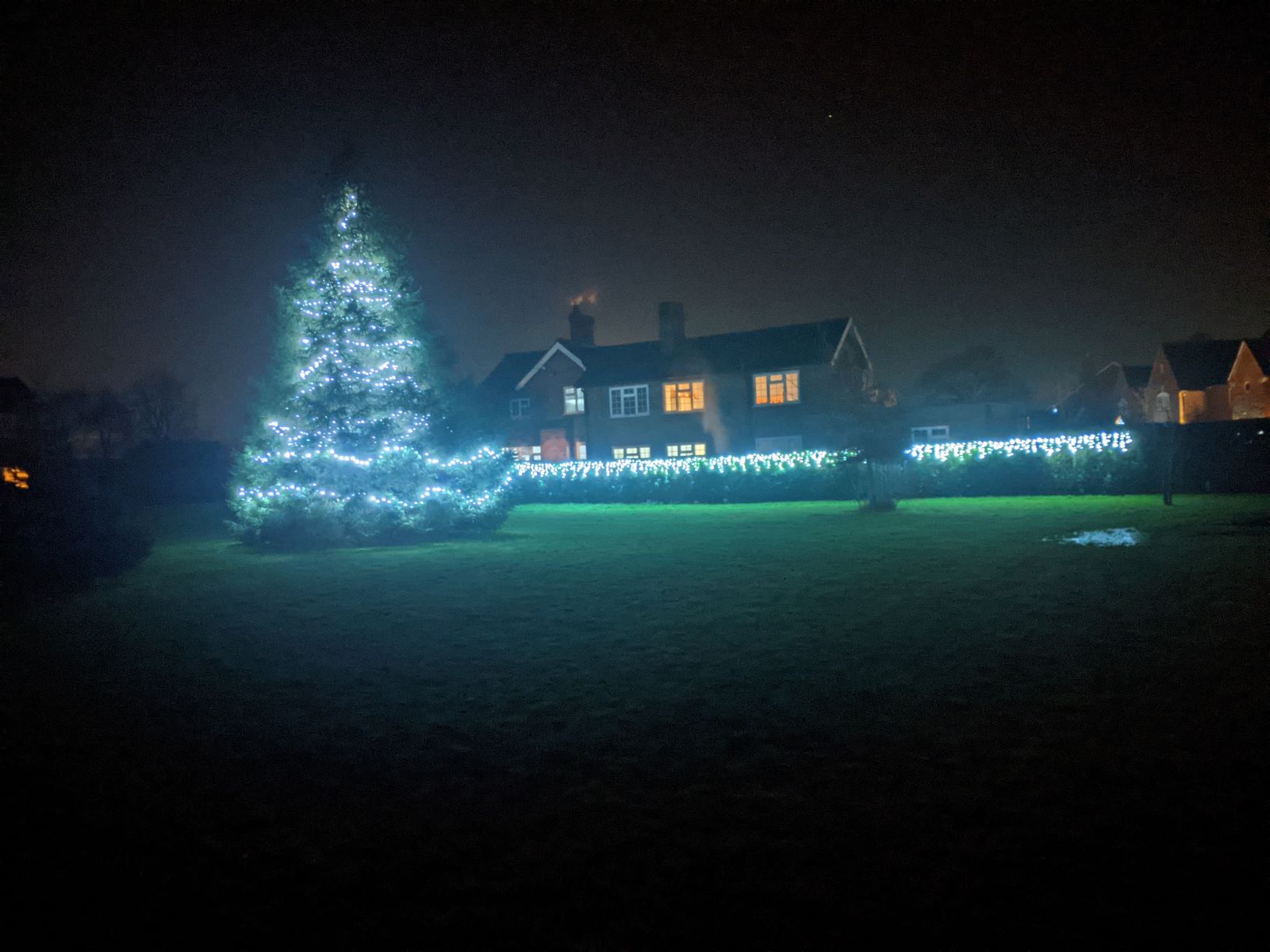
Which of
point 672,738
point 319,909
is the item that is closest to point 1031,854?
point 672,738

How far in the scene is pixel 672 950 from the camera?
2.91 metres

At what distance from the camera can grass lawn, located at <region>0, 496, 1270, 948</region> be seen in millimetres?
3201

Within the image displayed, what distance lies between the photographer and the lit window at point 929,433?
43719mm

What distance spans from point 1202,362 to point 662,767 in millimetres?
73275

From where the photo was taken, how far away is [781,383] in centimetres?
4244

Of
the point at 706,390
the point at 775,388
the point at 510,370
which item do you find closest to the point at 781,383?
the point at 775,388

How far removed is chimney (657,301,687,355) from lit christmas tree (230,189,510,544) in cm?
2621

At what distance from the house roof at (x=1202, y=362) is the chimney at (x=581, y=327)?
45508 millimetres

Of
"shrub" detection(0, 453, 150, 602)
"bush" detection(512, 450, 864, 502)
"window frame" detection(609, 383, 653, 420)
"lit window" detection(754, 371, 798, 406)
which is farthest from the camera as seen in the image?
"window frame" detection(609, 383, 653, 420)

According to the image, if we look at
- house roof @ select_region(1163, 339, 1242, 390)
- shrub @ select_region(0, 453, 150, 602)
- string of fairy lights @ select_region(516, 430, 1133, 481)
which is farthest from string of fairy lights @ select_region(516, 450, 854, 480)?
house roof @ select_region(1163, 339, 1242, 390)

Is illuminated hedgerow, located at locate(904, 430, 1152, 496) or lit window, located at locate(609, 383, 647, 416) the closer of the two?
illuminated hedgerow, located at locate(904, 430, 1152, 496)

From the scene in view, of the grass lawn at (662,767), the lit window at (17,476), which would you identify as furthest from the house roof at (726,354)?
the grass lawn at (662,767)

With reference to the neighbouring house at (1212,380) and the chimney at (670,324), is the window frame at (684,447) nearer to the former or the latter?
the chimney at (670,324)

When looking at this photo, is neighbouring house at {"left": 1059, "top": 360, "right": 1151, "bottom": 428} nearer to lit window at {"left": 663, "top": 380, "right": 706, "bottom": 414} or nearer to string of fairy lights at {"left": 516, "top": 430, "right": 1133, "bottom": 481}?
lit window at {"left": 663, "top": 380, "right": 706, "bottom": 414}
